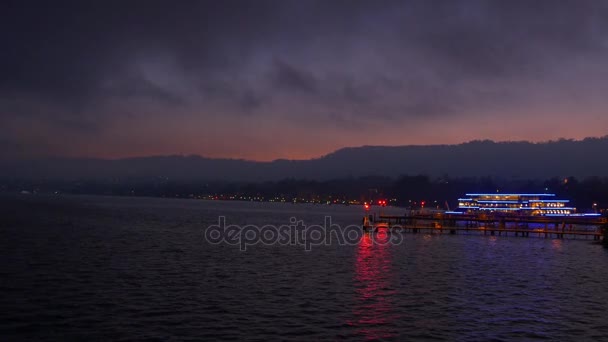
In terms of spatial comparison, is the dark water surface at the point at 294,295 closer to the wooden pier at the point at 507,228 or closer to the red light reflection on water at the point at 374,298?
the red light reflection on water at the point at 374,298

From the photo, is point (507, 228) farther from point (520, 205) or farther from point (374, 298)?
point (520, 205)

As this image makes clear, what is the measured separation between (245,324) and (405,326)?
7617 millimetres

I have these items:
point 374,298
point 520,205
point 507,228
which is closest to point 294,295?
point 374,298

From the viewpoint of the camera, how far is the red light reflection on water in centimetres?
2506

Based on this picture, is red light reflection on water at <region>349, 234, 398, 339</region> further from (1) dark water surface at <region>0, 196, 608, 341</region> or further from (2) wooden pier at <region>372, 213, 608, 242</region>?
(2) wooden pier at <region>372, 213, 608, 242</region>

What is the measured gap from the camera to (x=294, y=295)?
32.5m

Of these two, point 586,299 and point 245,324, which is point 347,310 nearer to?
point 245,324

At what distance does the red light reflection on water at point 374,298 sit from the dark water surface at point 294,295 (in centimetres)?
6

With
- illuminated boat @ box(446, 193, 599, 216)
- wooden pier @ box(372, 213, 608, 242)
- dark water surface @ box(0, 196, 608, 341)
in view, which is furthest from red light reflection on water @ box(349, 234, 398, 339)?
illuminated boat @ box(446, 193, 599, 216)

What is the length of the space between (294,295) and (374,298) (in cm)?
483

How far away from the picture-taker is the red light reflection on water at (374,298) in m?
25.1

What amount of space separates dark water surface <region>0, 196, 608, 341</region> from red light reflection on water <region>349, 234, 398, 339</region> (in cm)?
6

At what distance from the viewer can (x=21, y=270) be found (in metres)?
39.9

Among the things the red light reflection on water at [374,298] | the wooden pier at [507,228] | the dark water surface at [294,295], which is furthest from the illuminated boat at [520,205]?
the dark water surface at [294,295]
